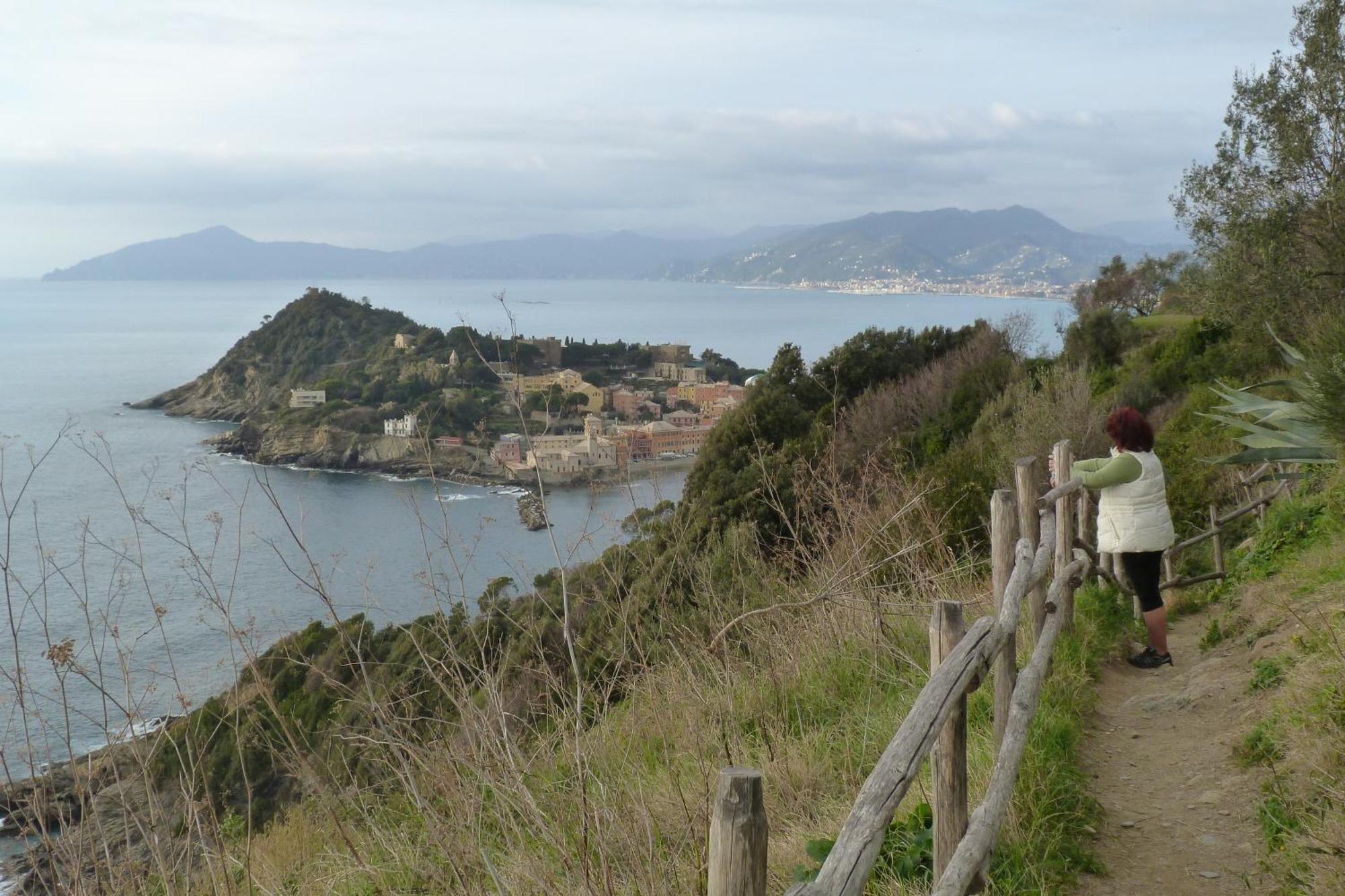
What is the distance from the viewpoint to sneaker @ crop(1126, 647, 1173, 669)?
4.95 meters

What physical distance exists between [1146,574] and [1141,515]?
308 mm

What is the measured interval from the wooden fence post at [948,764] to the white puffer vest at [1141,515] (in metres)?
Result: 2.69

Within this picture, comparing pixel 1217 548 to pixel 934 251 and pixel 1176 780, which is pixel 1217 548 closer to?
pixel 1176 780

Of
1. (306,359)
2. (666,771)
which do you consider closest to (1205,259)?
(666,771)

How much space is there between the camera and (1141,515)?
15.9 feet

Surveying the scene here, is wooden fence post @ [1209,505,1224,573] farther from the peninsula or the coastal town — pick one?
the peninsula

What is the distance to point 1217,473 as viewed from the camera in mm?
8680

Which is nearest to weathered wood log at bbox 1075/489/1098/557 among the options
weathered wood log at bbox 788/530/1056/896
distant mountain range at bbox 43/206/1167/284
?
weathered wood log at bbox 788/530/1056/896

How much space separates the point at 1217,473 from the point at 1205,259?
341 inches

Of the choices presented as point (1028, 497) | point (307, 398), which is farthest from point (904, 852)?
point (307, 398)

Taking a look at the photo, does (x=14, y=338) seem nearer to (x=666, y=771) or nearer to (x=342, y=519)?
(x=342, y=519)

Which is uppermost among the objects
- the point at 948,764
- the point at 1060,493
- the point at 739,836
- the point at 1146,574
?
the point at 739,836

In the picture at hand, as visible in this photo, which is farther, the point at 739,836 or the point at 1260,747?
the point at 1260,747

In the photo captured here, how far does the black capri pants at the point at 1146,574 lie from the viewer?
488 cm
